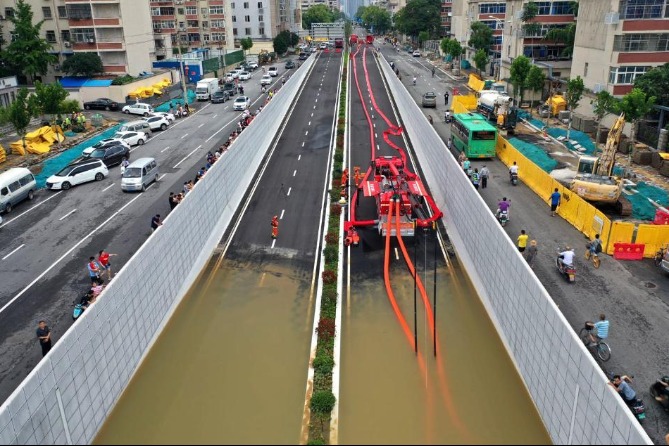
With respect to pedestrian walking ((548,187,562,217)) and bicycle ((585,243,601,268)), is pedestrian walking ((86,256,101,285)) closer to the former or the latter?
bicycle ((585,243,601,268))

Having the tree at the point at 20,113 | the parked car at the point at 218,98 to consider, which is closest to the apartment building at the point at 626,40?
the parked car at the point at 218,98

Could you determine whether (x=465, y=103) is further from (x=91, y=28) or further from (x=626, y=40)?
(x=91, y=28)

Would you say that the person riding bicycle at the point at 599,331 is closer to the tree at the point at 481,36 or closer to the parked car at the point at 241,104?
the parked car at the point at 241,104

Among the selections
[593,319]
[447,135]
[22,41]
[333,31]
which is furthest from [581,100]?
[333,31]

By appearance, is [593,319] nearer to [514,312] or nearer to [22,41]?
[514,312]

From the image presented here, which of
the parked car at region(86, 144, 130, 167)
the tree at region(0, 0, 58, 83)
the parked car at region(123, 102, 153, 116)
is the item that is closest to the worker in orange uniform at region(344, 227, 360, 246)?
the parked car at region(86, 144, 130, 167)
